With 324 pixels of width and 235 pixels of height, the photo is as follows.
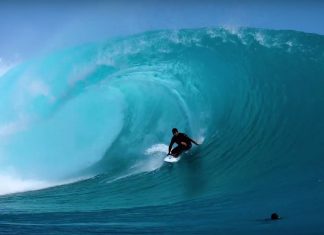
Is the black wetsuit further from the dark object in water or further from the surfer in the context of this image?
the dark object in water

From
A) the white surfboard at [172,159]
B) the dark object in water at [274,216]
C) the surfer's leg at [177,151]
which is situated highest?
the surfer's leg at [177,151]

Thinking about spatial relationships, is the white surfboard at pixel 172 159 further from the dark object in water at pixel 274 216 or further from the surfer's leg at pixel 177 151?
the dark object in water at pixel 274 216

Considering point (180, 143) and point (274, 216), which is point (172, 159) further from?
point (274, 216)

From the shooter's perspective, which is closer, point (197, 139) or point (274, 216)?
point (274, 216)

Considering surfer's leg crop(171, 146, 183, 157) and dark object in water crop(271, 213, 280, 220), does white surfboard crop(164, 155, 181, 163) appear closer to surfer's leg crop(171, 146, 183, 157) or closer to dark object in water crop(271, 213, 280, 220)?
surfer's leg crop(171, 146, 183, 157)

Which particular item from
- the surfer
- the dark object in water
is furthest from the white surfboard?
the dark object in water

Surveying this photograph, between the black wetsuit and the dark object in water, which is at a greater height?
the black wetsuit

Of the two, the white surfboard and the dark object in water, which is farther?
the white surfboard

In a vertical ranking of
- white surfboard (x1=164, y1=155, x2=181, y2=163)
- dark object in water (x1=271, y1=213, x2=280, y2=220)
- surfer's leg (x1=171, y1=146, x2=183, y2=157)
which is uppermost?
surfer's leg (x1=171, y1=146, x2=183, y2=157)

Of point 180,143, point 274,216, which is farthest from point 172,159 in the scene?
point 274,216

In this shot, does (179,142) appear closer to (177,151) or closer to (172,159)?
(177,151)

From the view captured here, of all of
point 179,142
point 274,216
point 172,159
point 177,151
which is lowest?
point 274,216

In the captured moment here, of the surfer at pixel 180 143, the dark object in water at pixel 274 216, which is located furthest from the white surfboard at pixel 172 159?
the dark object in water at pixel 274 216

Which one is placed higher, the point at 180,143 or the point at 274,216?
the point at 180,143
